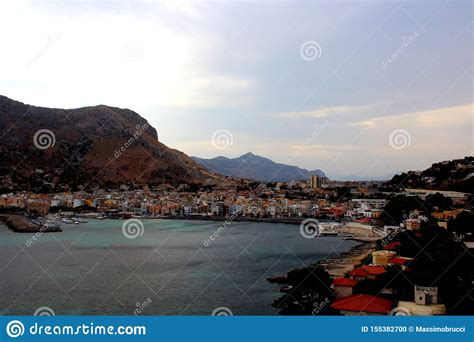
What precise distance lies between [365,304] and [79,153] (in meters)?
19.1

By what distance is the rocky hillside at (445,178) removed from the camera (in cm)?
1097

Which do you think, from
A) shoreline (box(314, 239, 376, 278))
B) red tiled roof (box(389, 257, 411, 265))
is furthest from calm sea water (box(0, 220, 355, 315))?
red tiled roof (box(389, 257, 411, 265))

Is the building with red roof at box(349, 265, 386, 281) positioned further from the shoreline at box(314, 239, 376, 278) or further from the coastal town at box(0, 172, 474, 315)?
the shoreline at box(314, 239, 376, 278)

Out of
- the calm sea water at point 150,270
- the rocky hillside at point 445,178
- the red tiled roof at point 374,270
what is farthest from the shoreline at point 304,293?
the rocky hillside at point 445,178

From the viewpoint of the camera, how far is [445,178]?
12.4 m

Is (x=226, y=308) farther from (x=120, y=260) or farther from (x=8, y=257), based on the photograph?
(x=8, y=257)

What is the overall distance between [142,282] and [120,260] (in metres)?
1.77

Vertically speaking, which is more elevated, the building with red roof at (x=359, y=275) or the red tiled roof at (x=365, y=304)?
the building with red roof at (x=359, y=275)

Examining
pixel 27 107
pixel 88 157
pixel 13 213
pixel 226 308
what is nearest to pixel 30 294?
pixel 226 308

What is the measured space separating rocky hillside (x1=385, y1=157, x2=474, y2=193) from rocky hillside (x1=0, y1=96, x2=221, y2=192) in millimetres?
8434

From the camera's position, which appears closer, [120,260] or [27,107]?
[120,260]

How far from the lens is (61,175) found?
19.4m

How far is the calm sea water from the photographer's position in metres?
4.26

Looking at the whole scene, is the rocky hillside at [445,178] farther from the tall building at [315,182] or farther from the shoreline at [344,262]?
the tall building at [315,182]
